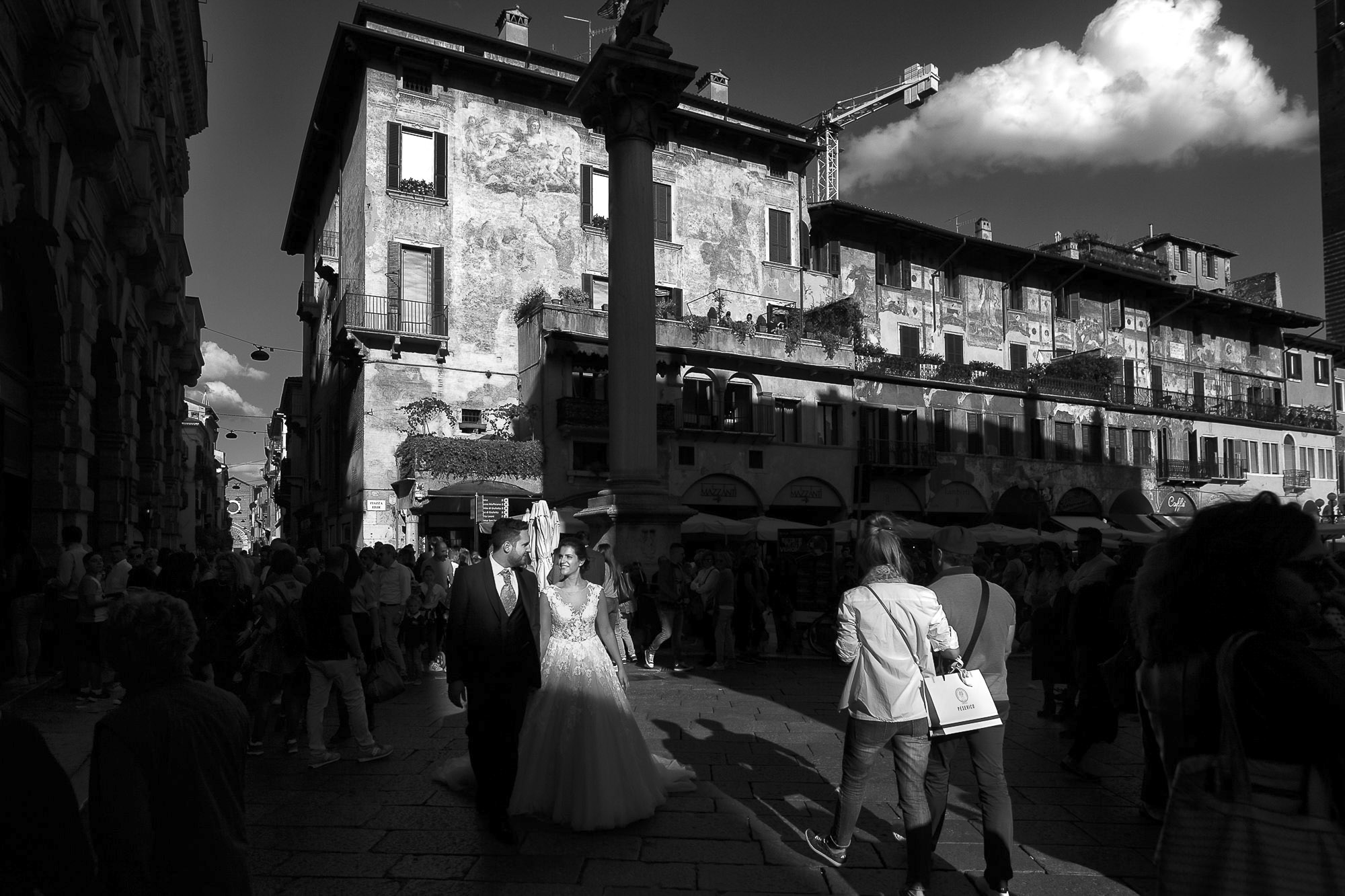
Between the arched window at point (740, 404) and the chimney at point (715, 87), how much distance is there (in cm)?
1072

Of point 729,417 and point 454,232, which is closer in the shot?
point 454,232

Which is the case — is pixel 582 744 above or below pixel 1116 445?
below

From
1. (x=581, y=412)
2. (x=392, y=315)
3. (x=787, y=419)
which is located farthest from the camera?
(x=787, y=419)

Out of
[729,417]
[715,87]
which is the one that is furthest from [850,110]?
[729,417]

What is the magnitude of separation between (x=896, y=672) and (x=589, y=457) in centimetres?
2433

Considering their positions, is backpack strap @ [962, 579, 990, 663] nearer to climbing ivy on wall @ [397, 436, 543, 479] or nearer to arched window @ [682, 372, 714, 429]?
climbing ivy on wall @ [397, 436, 543, 479]

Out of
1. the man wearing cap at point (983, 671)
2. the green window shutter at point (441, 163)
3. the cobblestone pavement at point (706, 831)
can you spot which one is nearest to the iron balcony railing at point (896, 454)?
the green window shutter at point (441, 163)

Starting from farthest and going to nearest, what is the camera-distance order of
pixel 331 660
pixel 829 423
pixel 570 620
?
pixel 829 423
pixel 331 660
pixel 570 620

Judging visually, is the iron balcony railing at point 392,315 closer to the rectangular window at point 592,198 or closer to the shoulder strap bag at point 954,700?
the rectangular window at point 592,198

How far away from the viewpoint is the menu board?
54.3ft

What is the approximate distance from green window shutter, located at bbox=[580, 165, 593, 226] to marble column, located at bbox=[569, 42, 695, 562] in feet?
48.7

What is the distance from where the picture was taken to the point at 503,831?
5383 mm

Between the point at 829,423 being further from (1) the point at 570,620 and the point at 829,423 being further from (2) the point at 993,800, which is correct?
(2) the point at 993,800

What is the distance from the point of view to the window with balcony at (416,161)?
28.2 metres
